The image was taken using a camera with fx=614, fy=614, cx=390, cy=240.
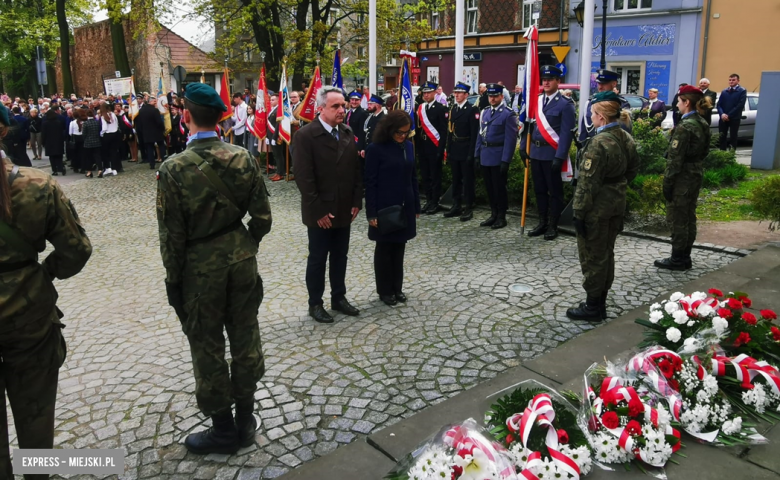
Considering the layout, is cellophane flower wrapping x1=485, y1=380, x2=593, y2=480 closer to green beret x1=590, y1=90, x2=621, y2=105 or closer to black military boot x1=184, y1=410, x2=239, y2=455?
black military boot x1=184, y1=410, x2=239, y2=455

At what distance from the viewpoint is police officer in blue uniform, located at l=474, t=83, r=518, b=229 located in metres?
8.84

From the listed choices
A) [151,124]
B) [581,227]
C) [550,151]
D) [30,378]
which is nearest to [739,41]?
[550,151]

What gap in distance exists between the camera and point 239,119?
16734mm

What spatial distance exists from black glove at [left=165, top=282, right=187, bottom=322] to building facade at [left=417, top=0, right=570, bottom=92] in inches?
1118

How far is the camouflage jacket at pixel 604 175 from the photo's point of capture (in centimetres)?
525

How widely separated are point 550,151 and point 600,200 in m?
3.18

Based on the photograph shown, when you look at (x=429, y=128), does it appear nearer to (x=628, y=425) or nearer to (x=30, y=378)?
(x=628, y=425)

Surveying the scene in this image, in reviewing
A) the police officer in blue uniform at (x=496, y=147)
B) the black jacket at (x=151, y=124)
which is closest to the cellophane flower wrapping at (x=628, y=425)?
the police officer in blue uniform at (x=496, y=147)

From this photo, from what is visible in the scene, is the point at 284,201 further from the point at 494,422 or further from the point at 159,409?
the point at 494,422

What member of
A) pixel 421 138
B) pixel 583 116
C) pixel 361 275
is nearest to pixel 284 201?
pixel 421 138

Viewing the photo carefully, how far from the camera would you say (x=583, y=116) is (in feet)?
27.0

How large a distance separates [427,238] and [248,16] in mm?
12317

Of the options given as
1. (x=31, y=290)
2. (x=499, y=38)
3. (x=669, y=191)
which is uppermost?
(x=499, y=38)

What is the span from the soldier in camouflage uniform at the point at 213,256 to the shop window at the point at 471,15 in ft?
109
